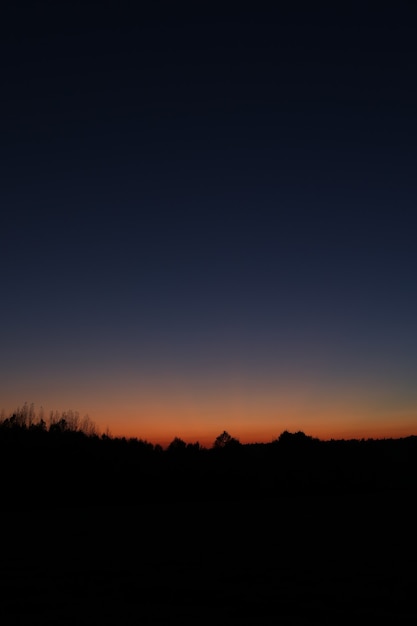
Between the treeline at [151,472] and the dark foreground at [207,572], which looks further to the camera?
the treeline at [151,472]

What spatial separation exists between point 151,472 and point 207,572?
30405mm

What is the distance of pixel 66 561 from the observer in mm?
13812

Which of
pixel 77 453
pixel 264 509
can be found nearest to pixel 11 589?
pixel 264 509

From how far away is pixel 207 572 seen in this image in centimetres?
1243

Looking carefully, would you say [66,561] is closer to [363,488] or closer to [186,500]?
[186,500]

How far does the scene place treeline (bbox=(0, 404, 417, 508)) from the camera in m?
35.7

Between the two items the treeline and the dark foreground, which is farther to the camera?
the treeline

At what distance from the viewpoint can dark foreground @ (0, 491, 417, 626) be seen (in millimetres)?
9266

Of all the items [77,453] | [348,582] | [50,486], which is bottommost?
[348,582]

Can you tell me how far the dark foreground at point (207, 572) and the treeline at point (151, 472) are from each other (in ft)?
43.2

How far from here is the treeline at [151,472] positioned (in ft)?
117

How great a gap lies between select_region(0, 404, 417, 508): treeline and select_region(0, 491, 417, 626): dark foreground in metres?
13.2

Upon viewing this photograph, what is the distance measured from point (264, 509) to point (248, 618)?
68.8ft

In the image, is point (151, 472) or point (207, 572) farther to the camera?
point (151, 472)
